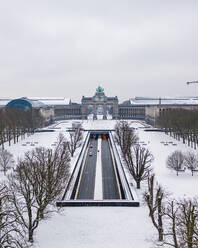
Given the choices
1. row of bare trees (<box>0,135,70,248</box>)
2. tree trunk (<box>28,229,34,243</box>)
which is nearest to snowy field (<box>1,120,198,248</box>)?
tree trunk (<box>28,229,34,243</box>)

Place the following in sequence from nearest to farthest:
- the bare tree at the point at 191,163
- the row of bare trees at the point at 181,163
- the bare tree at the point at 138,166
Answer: the bare tree at the point at 138,166 → the bare tree at the point at 191,163 → the row of bare trees at the point at 181,163

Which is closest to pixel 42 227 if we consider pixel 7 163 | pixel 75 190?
pixel 75 190

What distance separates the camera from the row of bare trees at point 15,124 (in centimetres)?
7525

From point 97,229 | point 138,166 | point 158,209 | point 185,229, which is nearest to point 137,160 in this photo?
point 138,166

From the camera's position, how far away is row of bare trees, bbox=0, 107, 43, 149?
75250mm

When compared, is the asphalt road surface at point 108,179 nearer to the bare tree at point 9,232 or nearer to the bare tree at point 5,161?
the bare tree at point 9,232

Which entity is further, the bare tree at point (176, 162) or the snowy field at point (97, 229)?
the bare tree at point (176, 162)

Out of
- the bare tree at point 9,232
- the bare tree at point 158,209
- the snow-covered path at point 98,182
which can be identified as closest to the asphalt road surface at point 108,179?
the snow-covered path at point 98,182

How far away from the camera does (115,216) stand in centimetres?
2647

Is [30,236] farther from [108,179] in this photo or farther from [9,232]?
[108,179]

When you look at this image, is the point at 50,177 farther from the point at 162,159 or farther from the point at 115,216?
the point at 162,159

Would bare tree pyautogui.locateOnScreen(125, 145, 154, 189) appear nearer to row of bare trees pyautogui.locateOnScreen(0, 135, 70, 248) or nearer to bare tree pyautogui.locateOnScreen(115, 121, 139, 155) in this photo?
bare tree pyautogui.locateOnScreen(115, 121, 139, 155)

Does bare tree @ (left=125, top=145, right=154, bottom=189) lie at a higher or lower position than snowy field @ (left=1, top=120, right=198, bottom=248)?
higher

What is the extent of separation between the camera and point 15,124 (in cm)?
8438
